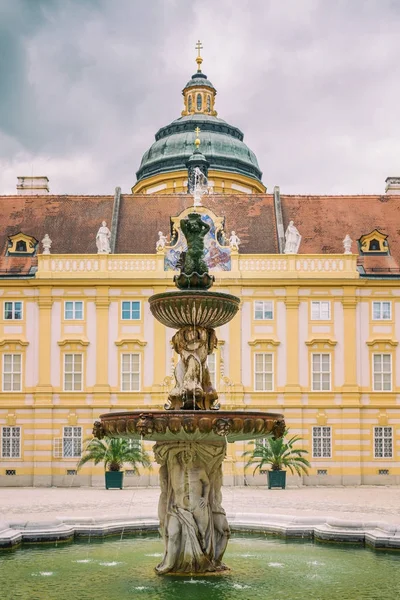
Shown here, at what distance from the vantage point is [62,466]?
4128 cm

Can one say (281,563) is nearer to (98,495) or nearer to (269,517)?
(269,517)

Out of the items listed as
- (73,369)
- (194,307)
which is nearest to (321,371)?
(73,369)

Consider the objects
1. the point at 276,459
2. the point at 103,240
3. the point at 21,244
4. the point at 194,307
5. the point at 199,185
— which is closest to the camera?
the point at 194,307

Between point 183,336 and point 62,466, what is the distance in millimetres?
26182

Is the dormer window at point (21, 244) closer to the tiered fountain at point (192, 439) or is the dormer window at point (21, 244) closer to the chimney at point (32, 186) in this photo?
the chimney at point (32, 186)

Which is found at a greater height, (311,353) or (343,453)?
(311,353)

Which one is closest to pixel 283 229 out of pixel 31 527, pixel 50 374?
pixel 50 374

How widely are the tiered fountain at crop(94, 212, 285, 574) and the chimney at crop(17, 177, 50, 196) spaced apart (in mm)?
36953

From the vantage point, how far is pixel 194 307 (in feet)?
52.2

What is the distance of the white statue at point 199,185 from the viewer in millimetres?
43478

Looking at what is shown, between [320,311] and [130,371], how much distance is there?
8.23 meters

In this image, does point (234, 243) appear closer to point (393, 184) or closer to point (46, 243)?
point (46, 243)

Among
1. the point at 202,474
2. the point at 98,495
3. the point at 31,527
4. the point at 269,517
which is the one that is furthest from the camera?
the point at 98,495

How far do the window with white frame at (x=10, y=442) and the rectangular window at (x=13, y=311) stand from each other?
456cm
